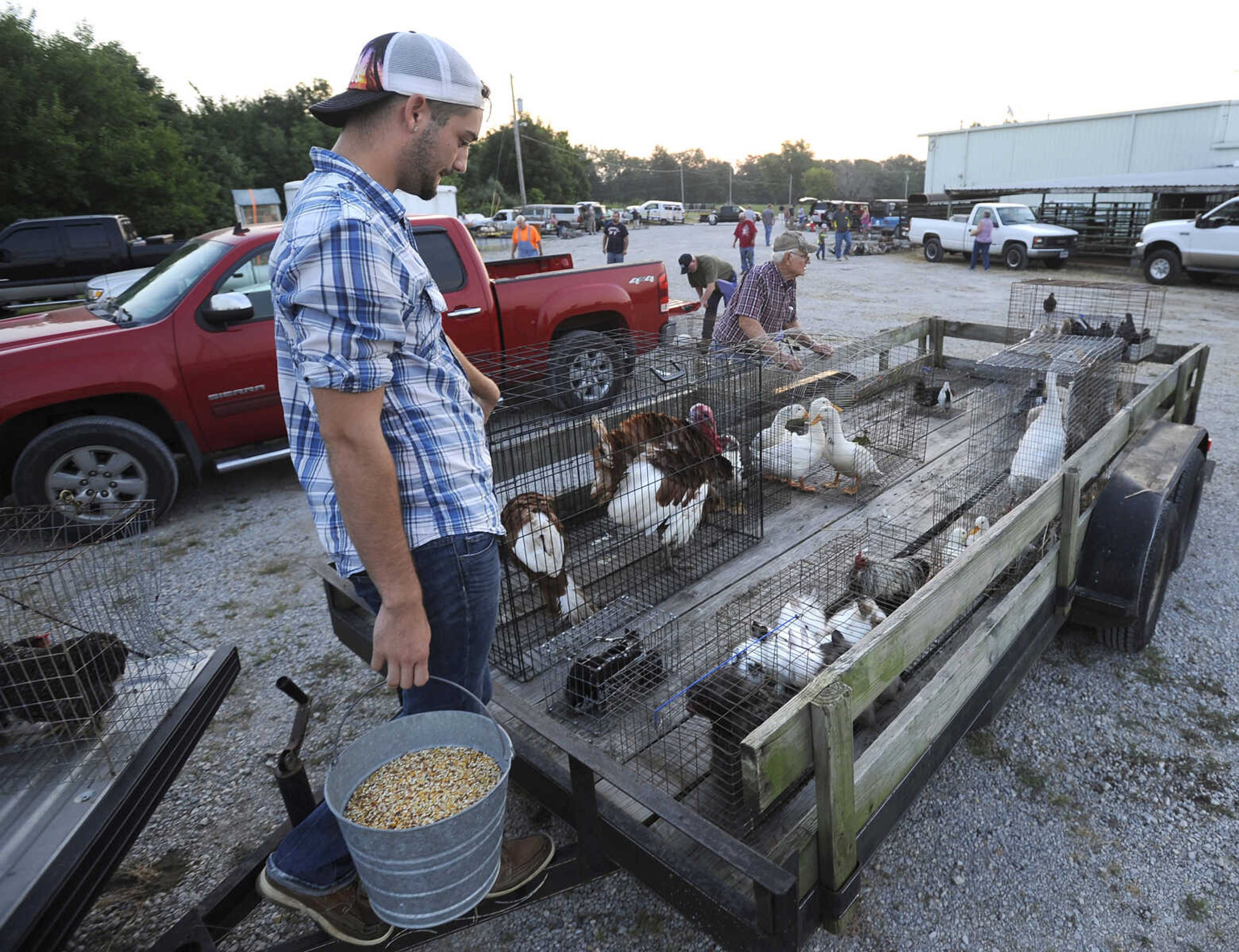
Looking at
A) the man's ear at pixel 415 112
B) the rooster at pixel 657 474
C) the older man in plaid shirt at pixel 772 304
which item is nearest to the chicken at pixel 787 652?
the rooster at pixel 657 474

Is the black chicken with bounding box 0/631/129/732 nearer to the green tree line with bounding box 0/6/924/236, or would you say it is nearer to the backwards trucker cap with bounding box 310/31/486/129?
the backwards trucker cap with bounding box 310/31/486/129

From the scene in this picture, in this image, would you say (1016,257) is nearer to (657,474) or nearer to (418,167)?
(657,474)

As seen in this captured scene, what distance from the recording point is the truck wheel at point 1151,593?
11.1 ft

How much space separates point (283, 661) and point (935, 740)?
10.8 ft

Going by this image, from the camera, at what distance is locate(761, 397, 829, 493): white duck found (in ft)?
15.1

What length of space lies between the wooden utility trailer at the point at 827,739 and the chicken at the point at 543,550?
458 mm

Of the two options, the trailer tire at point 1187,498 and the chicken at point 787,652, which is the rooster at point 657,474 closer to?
the chicken at point 787,652

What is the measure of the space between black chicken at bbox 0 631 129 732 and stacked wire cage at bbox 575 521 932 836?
1589 millimetres

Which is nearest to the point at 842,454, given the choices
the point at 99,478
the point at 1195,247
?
the point at 99,478

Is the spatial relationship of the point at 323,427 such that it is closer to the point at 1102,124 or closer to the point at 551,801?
the point at 551,801

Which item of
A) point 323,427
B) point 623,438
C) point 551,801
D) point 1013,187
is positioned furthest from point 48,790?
point 1013,187

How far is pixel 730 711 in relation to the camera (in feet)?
8.29

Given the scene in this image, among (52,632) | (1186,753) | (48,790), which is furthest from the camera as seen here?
(52,632)

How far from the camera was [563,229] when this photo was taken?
146ft
